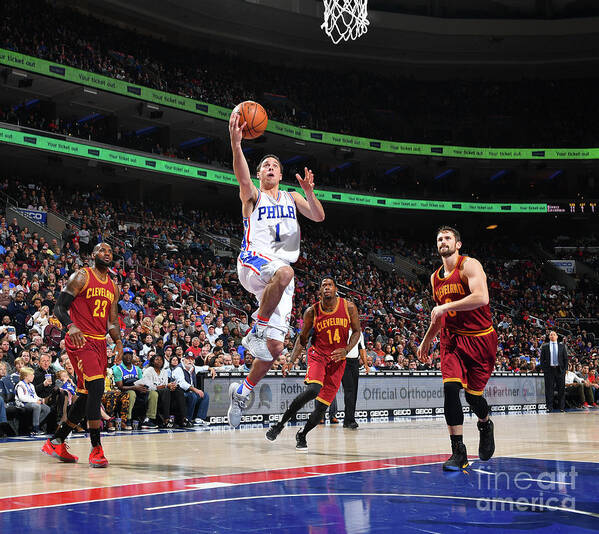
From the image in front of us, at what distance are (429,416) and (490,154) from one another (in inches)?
952

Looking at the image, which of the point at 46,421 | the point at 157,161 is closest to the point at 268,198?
the point at 46,421

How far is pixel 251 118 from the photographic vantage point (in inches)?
251

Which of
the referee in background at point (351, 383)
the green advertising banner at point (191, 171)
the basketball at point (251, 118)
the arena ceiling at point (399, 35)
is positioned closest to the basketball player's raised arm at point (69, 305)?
the basketball at point (251, 118)

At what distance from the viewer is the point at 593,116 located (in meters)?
39.5

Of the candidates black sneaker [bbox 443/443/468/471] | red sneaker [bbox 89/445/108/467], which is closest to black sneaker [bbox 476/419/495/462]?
black sneaker [bbox 443/443/468/471]

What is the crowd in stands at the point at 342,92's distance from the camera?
29188 millimetres

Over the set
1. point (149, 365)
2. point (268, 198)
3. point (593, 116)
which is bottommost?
point (149, 365)

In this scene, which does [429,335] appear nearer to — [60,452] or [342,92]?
[60,452]

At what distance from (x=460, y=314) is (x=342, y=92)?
33.6 metres

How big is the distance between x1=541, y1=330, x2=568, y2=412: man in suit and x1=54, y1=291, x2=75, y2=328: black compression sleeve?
43.0ft

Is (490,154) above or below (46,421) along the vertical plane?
above

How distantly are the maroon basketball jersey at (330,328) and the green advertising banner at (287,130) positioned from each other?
19.5 meters

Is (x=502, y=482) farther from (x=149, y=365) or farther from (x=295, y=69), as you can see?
(x=295, y=69)

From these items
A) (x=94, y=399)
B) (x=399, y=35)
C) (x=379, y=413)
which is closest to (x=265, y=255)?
(x=94, y=399)
